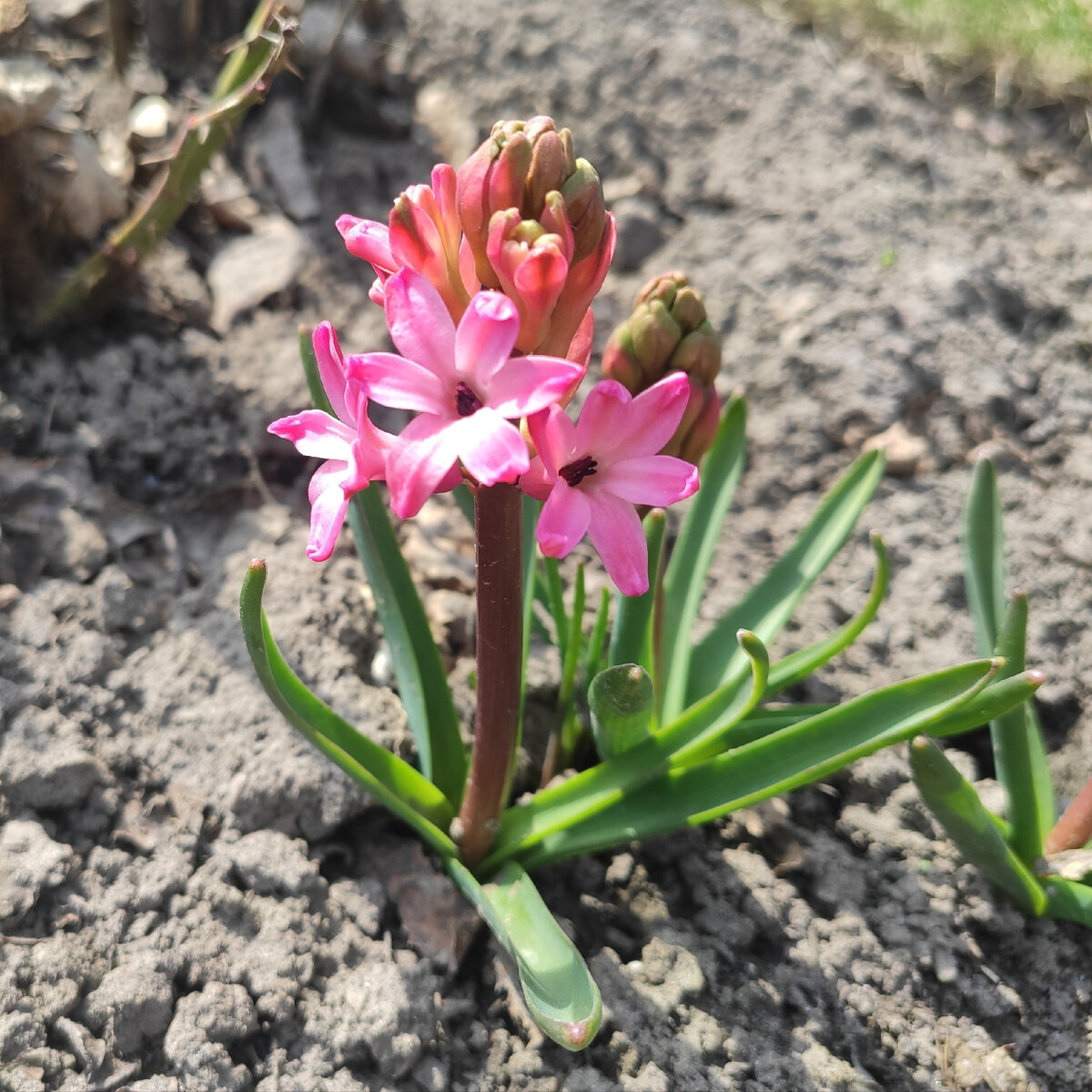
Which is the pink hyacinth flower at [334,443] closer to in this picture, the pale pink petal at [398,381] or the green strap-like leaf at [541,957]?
the pale pink petal at [398,381]

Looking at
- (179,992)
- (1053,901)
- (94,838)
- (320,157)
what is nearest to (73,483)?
(94,838)

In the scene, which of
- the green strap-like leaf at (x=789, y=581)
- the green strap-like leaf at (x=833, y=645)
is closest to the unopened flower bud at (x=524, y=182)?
the green strap-like leaf at (x=833, y=645)

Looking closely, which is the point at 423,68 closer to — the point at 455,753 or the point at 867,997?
the point at 455,753

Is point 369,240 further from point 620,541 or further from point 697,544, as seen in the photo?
point 697,544

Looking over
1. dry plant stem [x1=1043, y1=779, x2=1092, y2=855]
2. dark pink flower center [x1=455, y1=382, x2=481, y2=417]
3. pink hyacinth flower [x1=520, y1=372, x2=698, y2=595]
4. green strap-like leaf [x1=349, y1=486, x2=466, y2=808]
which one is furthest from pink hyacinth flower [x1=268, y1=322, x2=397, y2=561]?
dry plant stem [x1=1043, y1=779, x2=1092, y2=855]

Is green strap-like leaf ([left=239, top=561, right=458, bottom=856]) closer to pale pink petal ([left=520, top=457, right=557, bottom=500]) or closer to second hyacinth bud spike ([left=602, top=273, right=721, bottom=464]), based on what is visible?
pale pink petal ([left=520, top=457, right=557, bottom=500])
